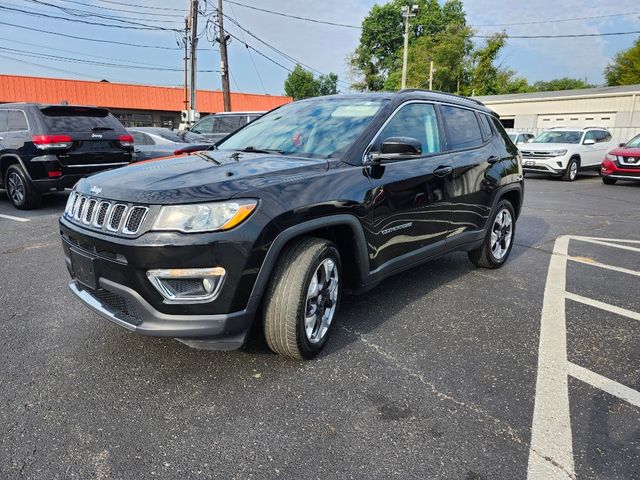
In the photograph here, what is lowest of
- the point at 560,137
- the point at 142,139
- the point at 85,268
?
the point at 85,268

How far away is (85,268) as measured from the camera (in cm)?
269

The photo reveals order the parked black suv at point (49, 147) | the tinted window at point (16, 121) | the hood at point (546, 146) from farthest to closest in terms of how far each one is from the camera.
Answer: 1. the hood at point (546, 146)
2. the tinted window at point (16, 121)
3. the parked black suv at point (49, 147)

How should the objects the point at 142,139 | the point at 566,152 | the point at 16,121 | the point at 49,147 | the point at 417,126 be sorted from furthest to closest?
the point at 566,152, the point at 142,139, the point at 16,121, the point at 49,147, the point at 417,126

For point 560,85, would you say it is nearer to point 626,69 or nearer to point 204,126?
point 626,69

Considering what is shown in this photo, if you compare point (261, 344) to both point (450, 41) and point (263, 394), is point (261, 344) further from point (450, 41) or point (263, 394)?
point (450, 41)

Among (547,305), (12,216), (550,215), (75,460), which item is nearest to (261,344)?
(75,460)

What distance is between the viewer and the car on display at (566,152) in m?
14.8

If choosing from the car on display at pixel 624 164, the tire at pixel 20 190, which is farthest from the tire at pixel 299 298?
the car on display at pixel 624 164

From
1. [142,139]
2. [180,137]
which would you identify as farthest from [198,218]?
[142,139]

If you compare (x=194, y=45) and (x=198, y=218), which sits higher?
(x=194, y=45)

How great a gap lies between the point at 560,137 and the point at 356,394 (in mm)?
16190

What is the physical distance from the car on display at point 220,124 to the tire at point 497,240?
28.1 ft

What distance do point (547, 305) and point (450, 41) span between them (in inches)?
2005

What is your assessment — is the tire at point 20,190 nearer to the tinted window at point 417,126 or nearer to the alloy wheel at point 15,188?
the alloy wheel at point 15,188
